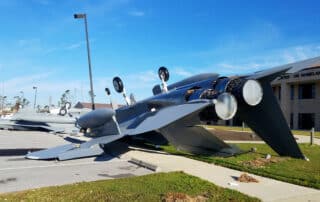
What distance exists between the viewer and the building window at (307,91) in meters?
41.6

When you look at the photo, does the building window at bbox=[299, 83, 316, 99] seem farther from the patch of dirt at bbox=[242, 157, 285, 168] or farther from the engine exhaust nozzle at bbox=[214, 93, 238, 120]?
the engine exhaust nozzle at bbox=[214, 93, 238, 120]

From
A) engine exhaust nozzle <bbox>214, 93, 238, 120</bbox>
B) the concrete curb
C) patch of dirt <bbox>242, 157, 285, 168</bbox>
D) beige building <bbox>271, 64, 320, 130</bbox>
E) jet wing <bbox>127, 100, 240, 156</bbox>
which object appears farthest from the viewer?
beige building <bbox>271, 64, 320, 130</bbox>

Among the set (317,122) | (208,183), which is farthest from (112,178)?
(317,122)

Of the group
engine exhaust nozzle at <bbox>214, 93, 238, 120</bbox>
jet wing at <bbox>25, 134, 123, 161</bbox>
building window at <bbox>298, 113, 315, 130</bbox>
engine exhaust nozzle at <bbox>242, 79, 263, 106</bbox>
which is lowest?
building window at <bbox>298, 113, 315, 130</bbox>

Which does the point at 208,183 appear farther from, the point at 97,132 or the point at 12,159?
the point at 12,159

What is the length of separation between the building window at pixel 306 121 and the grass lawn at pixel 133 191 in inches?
1483

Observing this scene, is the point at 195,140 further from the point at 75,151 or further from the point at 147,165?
the point at 75,151

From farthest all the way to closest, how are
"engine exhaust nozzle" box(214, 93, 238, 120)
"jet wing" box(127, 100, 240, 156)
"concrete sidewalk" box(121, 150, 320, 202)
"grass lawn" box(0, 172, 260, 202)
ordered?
"jet wing" box(127, 100, 240, 156)
"engine exhaust nozzle" box(214, 93, 238, 120)
"concrete sidewalk" box(121, 150, 320, 202)
"grass lawn" box(0, 172, 260, 202)

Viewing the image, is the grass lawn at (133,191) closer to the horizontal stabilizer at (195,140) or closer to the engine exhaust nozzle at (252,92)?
the engine exhaust nozzle at (252,92)

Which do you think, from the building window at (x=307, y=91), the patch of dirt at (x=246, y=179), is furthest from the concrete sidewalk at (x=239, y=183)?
the building window at (x=307, y=91)

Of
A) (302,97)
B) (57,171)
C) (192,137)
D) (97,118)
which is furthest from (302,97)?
(57,171)

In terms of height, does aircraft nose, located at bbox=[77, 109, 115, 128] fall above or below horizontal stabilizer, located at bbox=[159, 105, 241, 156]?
above

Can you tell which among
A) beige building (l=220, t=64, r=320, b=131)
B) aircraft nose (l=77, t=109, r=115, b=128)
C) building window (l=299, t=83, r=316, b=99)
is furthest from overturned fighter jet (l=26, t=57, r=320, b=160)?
building window (l=299, t=83, r=316, b=99)

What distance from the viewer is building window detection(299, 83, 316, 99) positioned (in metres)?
41.6
